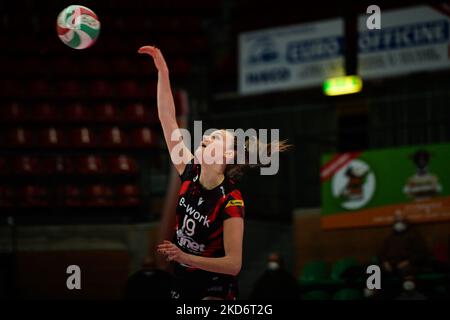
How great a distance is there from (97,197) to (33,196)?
899 mm

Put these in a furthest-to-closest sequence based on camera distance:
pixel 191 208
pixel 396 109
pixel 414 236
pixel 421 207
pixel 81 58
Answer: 1. pixel 81 58
2. pixel 396 109
3. pixel 421 207
4. pixel 414 236
5. pixel 191 208

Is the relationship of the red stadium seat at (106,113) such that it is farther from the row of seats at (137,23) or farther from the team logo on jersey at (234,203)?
the team logo on jersey at (234,203)

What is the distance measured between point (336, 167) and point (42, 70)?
5394 mm

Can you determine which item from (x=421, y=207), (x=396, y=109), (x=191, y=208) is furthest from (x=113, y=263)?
(x=191, y=208)

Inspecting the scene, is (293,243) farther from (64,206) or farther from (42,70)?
(42,70)

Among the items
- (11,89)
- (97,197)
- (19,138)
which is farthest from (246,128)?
(11,89)

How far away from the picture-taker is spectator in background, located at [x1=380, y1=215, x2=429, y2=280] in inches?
413

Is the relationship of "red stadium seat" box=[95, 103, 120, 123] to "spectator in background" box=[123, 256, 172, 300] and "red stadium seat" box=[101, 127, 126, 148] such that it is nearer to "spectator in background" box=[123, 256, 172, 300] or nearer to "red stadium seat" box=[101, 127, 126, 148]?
"red stadium seat" box=[101, 127, 126, 148]

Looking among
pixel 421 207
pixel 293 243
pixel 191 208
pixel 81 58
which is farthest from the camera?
pixel 81 58

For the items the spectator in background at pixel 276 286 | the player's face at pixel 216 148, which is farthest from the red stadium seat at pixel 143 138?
the player's face at pixel 216 148

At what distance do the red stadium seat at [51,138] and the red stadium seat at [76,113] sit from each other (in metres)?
0.43

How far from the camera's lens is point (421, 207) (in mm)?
Answer: 11586

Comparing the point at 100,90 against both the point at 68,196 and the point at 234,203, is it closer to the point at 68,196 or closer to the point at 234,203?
the point at 68,196

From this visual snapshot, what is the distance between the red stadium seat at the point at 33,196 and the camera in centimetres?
1229
